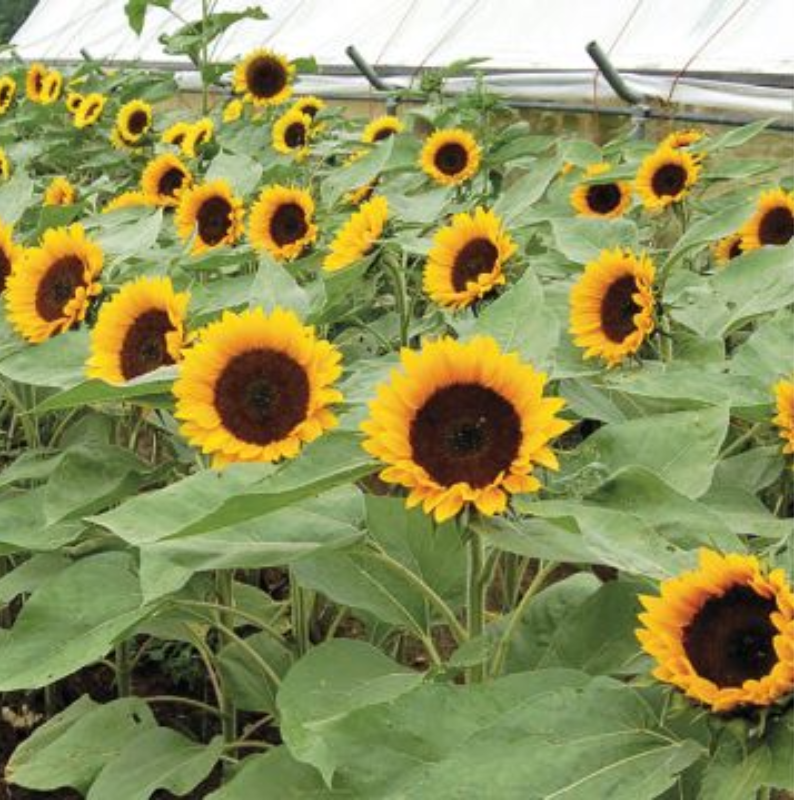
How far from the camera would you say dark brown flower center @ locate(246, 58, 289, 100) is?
3682 millimetres

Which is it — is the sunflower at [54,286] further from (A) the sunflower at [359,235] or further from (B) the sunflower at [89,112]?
(B) the sunflower at [89,112]

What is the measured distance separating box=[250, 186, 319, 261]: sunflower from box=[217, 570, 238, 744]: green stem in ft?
1.98

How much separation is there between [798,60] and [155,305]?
65 cm

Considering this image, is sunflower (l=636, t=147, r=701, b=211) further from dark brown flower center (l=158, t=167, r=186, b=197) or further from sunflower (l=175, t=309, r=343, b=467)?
sunflower (l=175, t=309, r=343, b=467)

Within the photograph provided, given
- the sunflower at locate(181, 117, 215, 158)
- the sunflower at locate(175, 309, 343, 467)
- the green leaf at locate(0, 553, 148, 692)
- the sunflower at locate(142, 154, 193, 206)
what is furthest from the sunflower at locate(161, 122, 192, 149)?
the sunflower at locate(175, 309, 343, 467)

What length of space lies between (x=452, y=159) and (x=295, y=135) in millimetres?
575

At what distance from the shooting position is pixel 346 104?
267 inches

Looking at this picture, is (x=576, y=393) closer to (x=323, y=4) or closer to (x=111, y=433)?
(x=111, y=433)

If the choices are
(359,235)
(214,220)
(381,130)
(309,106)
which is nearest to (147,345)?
(359,235)

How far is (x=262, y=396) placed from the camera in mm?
1182

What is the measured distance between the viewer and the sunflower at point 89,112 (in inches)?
154

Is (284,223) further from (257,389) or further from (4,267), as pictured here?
(257,389)

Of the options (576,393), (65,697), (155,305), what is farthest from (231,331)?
(65,697)

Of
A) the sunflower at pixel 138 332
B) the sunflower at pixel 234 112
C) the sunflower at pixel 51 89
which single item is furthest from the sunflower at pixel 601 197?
the sunflower at pixel 51 89
